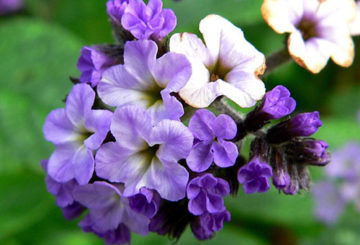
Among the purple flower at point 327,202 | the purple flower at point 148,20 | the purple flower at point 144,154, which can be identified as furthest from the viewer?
the purple flower at point 327,202

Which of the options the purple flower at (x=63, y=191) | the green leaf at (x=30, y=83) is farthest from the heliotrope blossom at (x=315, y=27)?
the green leaf at (x=30, y=83)

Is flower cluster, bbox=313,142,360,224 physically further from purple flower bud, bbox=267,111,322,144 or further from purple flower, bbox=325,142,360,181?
purple flower bud, bbox=267,111,322,144

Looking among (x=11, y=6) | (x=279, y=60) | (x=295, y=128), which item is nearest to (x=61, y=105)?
(x=279, y=60)

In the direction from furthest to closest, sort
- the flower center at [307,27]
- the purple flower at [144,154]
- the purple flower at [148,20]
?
the flower center at [307,27]
the purple flower at [148,20]
the purple flower at [144,154]

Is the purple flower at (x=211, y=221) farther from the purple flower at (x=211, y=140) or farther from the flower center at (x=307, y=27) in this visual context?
the flower center at (x=307, y=27)

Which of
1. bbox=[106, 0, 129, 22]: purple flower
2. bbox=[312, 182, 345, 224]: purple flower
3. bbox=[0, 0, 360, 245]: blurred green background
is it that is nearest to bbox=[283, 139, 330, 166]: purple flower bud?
bbox=[106, 0, 129, 22]: purple flower
